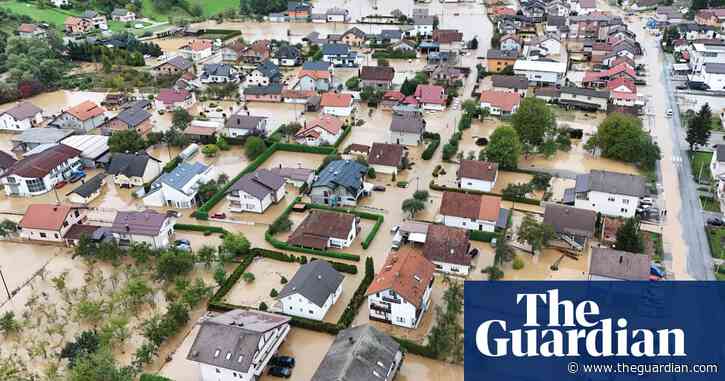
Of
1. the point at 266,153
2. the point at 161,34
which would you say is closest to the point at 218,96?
the point at 266,153

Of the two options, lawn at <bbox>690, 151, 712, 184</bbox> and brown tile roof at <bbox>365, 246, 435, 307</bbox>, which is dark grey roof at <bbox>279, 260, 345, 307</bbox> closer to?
brown tile roof at <bbox>365, 246, 435, 307</bbox>

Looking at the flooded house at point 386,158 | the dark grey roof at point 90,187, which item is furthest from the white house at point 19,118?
the flooded house at point 386,158

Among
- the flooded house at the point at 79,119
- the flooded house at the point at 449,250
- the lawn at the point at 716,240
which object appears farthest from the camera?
the flooded house at the point at 79,119

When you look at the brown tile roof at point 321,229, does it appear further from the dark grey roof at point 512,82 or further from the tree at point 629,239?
the dark grey roof at point 512,82

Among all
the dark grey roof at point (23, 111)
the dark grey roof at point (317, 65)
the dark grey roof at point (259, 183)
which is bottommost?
the dark grey roof at point (259, 183)

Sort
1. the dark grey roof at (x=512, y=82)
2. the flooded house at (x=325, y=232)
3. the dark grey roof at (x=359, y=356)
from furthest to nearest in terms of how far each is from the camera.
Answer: the dark grey roof at (x=512, y=82) → the flooded house at (x=325, y=232) → the dark grey roof at (x=359, y=356)

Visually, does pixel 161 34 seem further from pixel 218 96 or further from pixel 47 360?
pixel 47 360
